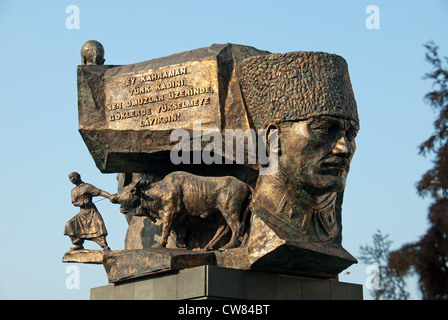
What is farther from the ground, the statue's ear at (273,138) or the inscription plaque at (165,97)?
the inscription plaque at (165,97)

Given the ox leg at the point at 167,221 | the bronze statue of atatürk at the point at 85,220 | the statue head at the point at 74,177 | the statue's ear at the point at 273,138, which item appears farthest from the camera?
the statue head at the point at 74,177

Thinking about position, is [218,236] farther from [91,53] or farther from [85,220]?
[91,53]

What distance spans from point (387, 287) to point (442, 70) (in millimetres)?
3686

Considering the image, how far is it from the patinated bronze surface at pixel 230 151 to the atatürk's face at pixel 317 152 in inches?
0.5

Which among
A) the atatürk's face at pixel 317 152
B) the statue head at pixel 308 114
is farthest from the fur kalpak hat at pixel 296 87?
the atatürk's face at pixel 317 152

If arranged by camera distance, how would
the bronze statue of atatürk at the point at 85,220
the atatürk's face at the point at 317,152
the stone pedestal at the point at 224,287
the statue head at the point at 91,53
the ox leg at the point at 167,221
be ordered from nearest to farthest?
the stone pedestal at the point at 224,287 < the atatürk's face at the point at 317,152 < the ox leg at the point at 167,221 < the bronze statue of atatürk at the point at 85,220 < the statue head at the point at 91,53

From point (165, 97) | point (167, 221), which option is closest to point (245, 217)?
point (167, 221)

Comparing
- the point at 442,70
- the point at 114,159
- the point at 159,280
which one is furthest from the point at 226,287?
the point at 442,70

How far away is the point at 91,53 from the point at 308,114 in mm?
3546

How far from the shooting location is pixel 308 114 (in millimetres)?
10305

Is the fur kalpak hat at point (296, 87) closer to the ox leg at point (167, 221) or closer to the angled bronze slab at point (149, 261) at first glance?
the ox leg at point (167, 221)

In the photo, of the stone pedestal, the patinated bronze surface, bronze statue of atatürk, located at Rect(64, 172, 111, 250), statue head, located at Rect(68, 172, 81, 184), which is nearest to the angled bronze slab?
the patinated bronze surface

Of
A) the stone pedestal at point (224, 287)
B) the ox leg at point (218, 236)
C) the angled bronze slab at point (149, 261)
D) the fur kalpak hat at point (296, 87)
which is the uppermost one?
the fur kalpak hat at point (296, 87)

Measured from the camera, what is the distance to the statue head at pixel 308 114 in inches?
407
